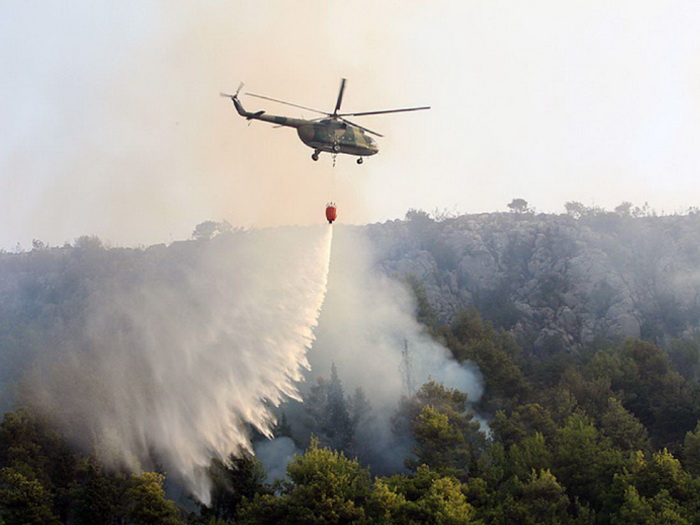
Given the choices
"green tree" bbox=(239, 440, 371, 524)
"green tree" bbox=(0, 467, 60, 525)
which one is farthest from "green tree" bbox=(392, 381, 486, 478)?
"green tree" bbox=(0, 467, 60, 525)

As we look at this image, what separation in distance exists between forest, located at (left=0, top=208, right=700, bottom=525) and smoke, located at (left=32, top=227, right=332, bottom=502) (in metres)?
2.87

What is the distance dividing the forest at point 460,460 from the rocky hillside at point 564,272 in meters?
20.3

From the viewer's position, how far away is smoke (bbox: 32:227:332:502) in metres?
78.0

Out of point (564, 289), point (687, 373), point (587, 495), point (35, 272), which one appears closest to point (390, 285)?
point (564, 289)

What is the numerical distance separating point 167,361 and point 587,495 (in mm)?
62120

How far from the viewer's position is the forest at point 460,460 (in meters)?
53.8

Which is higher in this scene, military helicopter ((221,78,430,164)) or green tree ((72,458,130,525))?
military helicopter ((221,78,430,164))

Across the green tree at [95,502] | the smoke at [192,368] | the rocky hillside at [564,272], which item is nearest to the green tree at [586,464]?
the smoke at [192,368]

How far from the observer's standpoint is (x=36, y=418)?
3334 inches

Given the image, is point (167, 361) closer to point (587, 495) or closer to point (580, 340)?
point (587, 495)

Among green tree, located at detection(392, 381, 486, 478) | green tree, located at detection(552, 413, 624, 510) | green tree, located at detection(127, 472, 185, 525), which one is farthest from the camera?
green tree, located at detection(392, 381, 486, 478)

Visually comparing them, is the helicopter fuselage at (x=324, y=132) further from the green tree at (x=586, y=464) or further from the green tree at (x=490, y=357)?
the green tree at (x=490, y=357)

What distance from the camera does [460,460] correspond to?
66.7 meters

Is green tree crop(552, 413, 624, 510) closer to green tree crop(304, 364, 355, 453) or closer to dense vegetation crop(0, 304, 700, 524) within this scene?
dense vegetation crop(0, 304, 700, 524)
